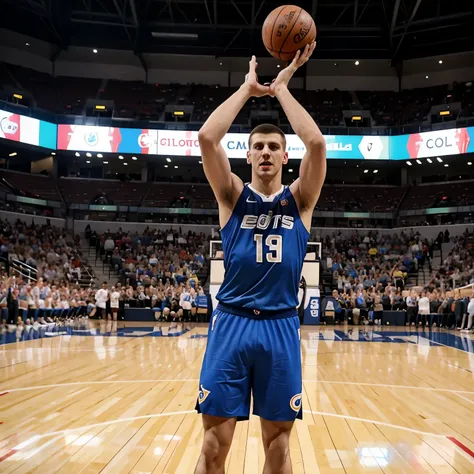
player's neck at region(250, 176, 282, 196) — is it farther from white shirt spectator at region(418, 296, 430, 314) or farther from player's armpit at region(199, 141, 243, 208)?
white shirt spectator at region(418, 296, 430, 314)

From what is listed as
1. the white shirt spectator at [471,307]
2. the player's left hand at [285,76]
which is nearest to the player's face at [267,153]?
the player's left hand at [285,76]

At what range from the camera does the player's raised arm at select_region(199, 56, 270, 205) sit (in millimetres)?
2469

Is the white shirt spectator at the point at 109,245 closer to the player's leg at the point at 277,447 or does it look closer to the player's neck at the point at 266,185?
the player's neck at the point at 266,185

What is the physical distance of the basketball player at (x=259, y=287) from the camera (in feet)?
7.80

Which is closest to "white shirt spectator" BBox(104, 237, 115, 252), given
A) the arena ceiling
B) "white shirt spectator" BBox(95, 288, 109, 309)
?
"white shirt spectator" BBox(95, 288, 109, 309)

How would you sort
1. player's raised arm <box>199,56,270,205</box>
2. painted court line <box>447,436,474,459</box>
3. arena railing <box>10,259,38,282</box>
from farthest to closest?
arena railing <box>10,259,38,282</box>, painted court line <box>447,436,474,459</box>, player's raised arm <box>199,56,270,205</box>

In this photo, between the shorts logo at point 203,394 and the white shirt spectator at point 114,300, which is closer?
the shorts logo at point 203,394

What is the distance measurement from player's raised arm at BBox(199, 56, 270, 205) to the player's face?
0.47 feet

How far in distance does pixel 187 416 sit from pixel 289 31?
11.1 ft

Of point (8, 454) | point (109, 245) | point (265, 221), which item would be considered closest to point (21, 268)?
point (109, 245)

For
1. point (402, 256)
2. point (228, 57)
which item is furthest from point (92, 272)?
point (228, 57)

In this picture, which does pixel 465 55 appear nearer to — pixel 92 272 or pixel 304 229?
pixel 92 272

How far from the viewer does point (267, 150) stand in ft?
8.49

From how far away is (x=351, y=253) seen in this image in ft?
86.6
